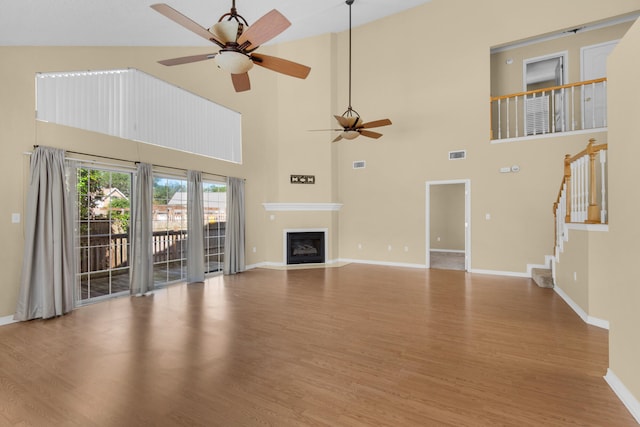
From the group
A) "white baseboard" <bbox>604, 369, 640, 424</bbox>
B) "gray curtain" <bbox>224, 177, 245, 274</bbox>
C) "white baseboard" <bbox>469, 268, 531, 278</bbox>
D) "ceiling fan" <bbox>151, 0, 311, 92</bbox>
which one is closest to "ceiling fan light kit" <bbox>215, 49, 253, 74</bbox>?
"ceiling fan" <bbox>151, 0, 311, 92</bbox>

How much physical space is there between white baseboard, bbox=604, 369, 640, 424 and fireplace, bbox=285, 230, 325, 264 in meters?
6.21

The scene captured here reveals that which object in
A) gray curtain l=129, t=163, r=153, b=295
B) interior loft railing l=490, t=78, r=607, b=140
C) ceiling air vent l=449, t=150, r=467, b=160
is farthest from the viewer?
ceiling air vent l=449, t=150, r=467, b=160

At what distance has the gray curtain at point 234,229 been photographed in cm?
700

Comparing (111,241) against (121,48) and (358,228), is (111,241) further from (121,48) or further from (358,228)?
(358,228)

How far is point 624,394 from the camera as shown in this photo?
7.14ft

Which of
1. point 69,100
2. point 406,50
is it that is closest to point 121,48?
point 69,100

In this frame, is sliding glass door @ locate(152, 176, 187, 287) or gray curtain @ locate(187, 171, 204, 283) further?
gray curtain @ locate(187, 171, 204, 283)

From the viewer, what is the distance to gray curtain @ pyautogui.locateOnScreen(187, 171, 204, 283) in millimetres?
6121

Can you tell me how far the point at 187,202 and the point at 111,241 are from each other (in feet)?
4.83

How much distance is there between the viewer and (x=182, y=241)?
627 centimetres

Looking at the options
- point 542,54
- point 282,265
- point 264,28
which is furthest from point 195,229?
point 542,54

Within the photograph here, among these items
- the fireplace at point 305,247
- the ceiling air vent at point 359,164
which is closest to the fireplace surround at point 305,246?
the fireplace at point 305,247

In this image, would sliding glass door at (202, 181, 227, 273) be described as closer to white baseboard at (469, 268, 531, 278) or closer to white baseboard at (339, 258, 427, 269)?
white baseboard at (339, 258, 427, 269)

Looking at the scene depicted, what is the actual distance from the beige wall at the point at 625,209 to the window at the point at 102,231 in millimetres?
6191
